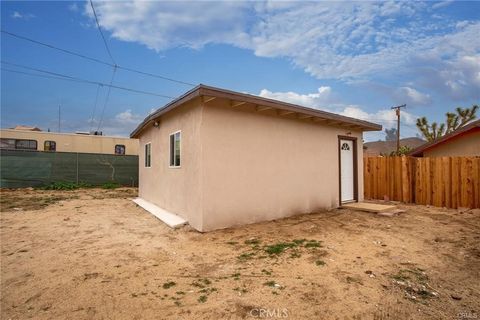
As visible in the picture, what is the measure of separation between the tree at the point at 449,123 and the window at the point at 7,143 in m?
27.2

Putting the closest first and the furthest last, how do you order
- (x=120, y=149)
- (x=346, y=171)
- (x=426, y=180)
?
1. (x=426, y=180)
2. (x=346, y=171)
3. (x=120, y=149)

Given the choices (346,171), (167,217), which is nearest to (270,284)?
(167,217)

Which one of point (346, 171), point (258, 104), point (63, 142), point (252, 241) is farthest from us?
point (63, 142)

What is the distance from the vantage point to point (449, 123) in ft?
71.3

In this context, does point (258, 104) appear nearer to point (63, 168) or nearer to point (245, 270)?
point (245, 270)

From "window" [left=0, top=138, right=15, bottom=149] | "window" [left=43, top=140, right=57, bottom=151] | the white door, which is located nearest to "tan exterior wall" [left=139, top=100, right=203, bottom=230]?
the white door

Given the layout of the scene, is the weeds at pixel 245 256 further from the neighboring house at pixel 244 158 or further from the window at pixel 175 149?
the window at pixel 175 149

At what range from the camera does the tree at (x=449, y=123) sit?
2085 centimetres

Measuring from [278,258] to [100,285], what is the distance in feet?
8.64

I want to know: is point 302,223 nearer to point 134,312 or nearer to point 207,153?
point 207,153

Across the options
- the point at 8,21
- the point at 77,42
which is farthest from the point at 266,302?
the point at 77,42

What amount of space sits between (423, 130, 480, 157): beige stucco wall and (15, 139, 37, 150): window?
2154 centimetres

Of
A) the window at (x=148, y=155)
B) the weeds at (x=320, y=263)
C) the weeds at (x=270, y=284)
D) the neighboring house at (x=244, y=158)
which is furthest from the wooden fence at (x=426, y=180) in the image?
the window at (x=148, y=155)

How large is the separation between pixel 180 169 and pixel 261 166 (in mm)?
2156
